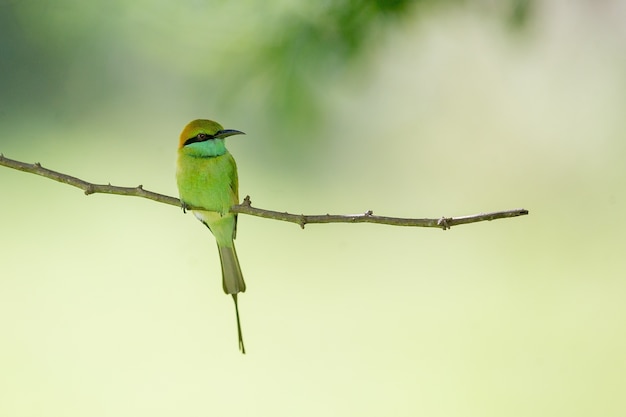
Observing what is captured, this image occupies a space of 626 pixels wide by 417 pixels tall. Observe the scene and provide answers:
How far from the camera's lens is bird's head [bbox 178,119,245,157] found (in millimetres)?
1982

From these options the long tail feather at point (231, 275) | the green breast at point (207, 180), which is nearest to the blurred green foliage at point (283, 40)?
the green breast at point (207, 180)

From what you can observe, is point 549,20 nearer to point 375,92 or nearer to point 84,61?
point 375,92

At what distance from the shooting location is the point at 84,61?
5402 millimetres

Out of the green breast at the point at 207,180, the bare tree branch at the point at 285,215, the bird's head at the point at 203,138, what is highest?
the bird's head at the point at 203,138

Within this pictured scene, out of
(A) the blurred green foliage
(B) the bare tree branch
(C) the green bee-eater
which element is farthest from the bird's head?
(B) the bare tree branch

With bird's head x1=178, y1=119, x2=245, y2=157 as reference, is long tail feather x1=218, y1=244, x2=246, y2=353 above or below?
below

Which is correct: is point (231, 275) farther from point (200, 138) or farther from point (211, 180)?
point (200, 138)

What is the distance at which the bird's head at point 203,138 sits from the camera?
1.98 m

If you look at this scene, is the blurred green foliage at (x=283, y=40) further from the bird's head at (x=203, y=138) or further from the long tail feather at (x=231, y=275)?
the long tail feather at (x=231, y=275)

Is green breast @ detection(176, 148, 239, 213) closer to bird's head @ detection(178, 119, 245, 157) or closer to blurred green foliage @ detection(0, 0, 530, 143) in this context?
bird's head @ detection(178, 119, 245, 157)

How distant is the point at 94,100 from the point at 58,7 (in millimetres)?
2053

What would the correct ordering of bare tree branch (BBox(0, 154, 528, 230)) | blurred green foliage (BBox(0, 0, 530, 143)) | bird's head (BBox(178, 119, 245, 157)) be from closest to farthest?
bare tree branch (BBox(0, 154, 528, 230)), blurred green foliage (BBox(0, 0, 530, 143)), bird's head (BBox(178, 119, 245, 157))

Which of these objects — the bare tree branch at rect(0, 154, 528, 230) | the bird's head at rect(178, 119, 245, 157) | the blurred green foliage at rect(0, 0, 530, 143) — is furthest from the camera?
the bird's head at rect(178, 119, 245, 157)

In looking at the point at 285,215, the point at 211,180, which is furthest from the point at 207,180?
the point at 285,215
